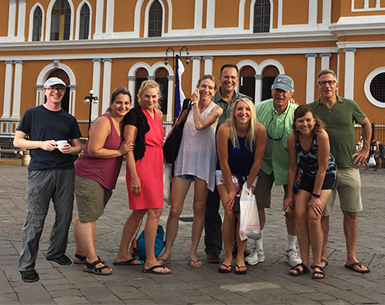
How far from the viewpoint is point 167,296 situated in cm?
422

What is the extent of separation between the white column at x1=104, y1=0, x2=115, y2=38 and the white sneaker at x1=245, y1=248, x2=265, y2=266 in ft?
84.8

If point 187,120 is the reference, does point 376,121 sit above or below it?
above

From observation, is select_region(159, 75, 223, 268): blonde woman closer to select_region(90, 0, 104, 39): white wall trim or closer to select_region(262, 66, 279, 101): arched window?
select_region(262, 66, 279, 101): arched window

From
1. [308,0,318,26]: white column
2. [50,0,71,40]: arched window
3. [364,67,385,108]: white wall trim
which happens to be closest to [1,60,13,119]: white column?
[50,0,71,40]: arched window

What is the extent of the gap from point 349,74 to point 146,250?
2172 cm

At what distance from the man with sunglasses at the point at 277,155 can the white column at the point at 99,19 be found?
25.7 m

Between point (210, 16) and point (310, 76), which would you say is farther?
point (210, 16)

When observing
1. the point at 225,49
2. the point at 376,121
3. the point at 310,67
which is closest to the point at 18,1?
the point at 225,49

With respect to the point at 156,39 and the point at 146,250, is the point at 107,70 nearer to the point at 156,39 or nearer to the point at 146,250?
the point at 156,39

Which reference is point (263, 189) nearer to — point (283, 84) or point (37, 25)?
point (283, 84)

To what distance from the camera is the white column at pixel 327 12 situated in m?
26.0

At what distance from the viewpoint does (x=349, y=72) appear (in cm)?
2462

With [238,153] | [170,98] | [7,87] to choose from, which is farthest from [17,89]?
[238,153]

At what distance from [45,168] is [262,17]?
2464 centimetres
